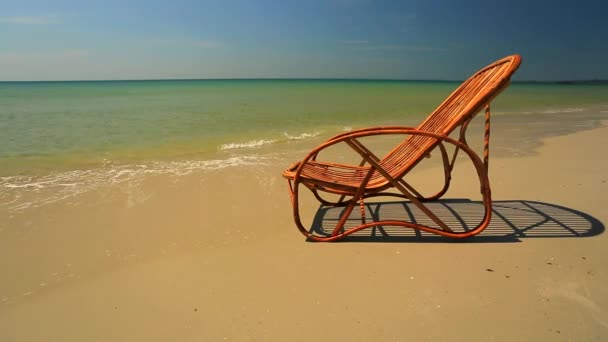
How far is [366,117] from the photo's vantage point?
46.1ft

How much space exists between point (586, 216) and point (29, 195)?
19.4ft

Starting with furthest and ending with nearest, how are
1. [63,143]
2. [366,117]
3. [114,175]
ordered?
[366,117]
[63,143]
[114,175]

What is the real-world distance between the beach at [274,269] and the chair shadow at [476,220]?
2cm

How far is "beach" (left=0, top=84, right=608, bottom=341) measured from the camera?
204cm

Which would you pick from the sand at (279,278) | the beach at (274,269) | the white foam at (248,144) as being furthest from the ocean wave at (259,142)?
the sand at (279,278)

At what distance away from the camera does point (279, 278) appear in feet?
8.19

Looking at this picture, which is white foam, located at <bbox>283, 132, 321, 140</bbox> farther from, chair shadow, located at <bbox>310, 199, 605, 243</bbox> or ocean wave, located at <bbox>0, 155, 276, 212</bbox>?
chair shadow, located at <bbox>310, 199, 605, 243</bbox>

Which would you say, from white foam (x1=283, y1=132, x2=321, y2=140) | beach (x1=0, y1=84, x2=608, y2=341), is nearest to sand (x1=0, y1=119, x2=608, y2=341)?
beach (x1=0, y1=84, x2=608, y2=341)

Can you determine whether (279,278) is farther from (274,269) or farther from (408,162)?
(408,162)

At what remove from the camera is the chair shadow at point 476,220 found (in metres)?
3.03

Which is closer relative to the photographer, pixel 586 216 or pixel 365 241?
pixel 365 241

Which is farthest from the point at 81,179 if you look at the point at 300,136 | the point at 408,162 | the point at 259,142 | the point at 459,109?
the point at 300,136

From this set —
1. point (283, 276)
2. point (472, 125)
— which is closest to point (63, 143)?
point (283, 276)

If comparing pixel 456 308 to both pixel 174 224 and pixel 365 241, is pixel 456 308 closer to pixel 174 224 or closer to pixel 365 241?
pixel 365 241
